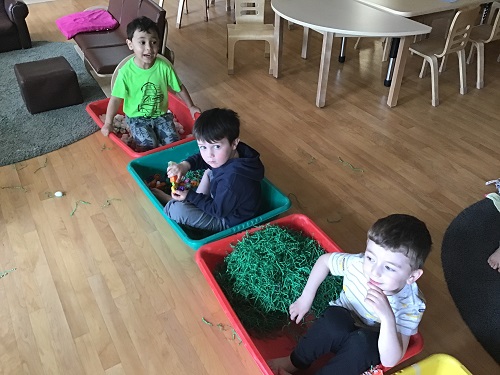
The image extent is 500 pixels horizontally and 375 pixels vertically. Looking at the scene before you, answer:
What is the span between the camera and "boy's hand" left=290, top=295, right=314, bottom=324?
1.52m

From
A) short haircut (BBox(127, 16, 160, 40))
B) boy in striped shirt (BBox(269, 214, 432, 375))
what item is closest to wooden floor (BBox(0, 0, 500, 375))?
boy in striped shirt (BBox(269, 214, 432, 375))

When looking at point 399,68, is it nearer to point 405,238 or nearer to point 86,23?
point 405,238

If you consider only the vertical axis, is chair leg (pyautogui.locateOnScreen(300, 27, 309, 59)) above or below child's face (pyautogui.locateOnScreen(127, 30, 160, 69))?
below

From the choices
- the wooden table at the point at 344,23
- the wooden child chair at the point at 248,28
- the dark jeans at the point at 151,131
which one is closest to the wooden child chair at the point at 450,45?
the wooden table at the point at 344,23

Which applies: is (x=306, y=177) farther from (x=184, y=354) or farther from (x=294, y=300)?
(x=184, y=354)

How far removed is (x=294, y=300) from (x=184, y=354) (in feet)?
1.43

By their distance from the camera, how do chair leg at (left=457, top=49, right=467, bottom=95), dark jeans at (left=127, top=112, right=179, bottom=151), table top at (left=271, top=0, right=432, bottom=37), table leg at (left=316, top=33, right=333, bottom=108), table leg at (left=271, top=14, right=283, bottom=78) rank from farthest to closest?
table leg at (left=271, top=14, right=283, bottom=78) < chair leg at (left=457, top=49, right=467, bottom=95) < table leg at (left=316, top=33, right=333, bottom=108) < table top at (left=271, top=0, right=432, bottom=37) < dark jeans at (left=127, top=112, right=179, bottom=151)

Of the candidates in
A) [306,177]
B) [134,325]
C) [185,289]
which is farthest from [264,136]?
[134,325]

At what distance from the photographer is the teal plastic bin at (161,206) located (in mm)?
1837

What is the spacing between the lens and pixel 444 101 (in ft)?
10.6

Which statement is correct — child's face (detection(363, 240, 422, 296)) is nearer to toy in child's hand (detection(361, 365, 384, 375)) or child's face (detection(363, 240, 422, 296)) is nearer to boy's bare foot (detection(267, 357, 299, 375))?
toy in child's hand (detection(361, 365, 384, 375))

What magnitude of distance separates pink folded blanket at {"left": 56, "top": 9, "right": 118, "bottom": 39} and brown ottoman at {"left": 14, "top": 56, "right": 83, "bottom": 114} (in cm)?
50

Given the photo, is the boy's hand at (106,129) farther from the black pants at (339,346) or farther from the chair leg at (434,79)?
the chair leg at (434,79)

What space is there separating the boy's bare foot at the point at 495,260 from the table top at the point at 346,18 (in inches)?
58.5
